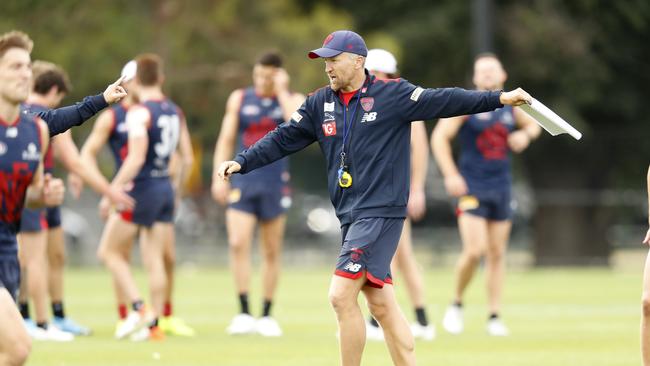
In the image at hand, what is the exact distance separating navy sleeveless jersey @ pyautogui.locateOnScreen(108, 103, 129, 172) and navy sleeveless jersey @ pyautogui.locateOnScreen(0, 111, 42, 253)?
588cm

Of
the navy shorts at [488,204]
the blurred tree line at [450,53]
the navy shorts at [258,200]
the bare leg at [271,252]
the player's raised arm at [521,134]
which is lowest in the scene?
the bare leg at [271,252]

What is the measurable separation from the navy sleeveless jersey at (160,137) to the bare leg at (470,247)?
3.13 metres

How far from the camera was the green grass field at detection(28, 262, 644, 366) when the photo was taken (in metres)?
11.8

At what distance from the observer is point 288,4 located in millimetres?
32281

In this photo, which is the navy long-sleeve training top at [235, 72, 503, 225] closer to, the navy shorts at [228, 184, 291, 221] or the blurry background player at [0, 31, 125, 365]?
the blurry background player at [0, 31, 125, 365]

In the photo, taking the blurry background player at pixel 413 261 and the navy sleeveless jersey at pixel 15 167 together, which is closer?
the navy sleeveless jersey at pixel 15 167

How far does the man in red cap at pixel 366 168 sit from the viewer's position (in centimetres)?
917

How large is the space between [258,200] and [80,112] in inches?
217

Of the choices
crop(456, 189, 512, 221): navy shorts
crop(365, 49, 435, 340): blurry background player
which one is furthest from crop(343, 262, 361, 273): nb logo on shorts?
crop(456, 189, 512, 221): navy shorts

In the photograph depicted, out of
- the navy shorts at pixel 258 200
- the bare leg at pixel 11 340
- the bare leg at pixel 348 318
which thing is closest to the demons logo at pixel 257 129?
the navy shorts at pixel 258 200

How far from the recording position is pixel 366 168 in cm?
931

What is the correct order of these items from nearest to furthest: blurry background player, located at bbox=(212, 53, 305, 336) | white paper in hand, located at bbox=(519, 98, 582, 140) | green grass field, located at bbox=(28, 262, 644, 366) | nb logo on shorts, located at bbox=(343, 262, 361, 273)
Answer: white paper in hand, located at bbox=(519, 98, 582, 140) → nb logo on shorts, located at bbox=(343, 262, 361, 273) → green grass field, located at bbox=(28, 262, 644, 366) → blurry background player, located at bbox=(212, 53, 305, 336)

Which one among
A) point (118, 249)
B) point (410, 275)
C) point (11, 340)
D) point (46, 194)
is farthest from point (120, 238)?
point (11, 340)

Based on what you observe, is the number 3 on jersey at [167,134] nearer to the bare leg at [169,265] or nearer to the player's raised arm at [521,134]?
the bare leg at [169,265]
